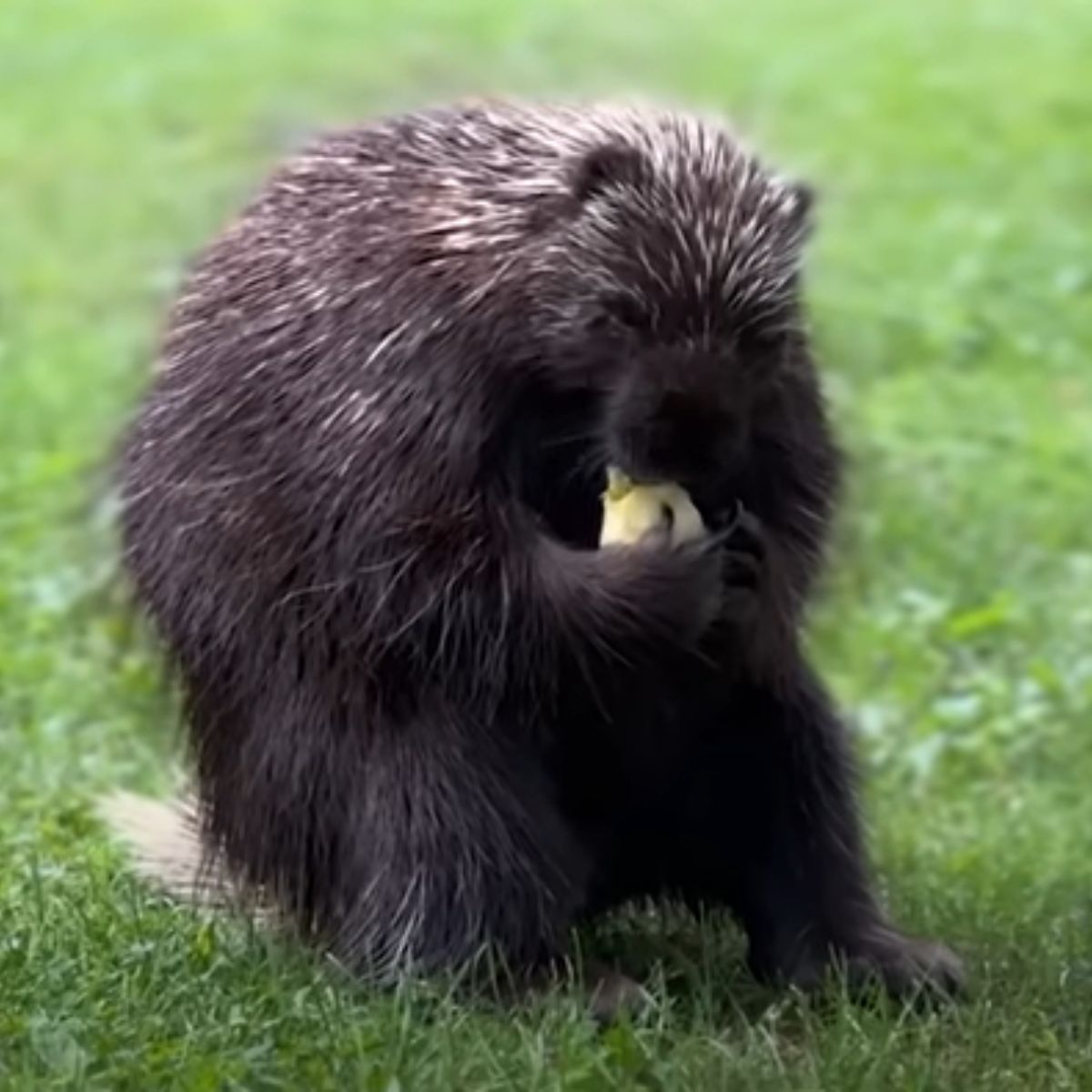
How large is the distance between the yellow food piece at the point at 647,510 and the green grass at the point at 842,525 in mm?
770

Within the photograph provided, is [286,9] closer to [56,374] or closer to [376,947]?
[56,374]

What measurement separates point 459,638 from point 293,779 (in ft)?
1.56

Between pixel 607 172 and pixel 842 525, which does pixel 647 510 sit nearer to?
pixel 607 172

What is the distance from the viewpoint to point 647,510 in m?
5.04

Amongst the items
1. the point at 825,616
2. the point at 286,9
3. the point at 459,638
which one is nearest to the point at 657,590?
the point at 459,638

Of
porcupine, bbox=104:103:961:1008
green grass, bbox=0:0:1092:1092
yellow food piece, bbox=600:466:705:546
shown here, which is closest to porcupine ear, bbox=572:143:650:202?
porcupine, bbox=104:103:961:1008

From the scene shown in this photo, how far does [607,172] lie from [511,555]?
2.28ft

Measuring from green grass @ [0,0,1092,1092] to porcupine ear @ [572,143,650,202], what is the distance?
136 cm

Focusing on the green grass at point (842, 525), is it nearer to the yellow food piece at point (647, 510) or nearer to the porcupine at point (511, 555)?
the porcupine at point (511, 555)

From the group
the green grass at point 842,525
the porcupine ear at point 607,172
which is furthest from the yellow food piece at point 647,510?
the green grass at point 842,525

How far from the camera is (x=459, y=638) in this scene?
5078mm

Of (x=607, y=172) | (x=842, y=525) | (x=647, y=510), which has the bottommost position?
(x=842, y=525)

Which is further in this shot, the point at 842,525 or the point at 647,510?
the point at 842,525

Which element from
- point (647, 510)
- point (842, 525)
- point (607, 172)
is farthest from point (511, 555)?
point (842, 525)
